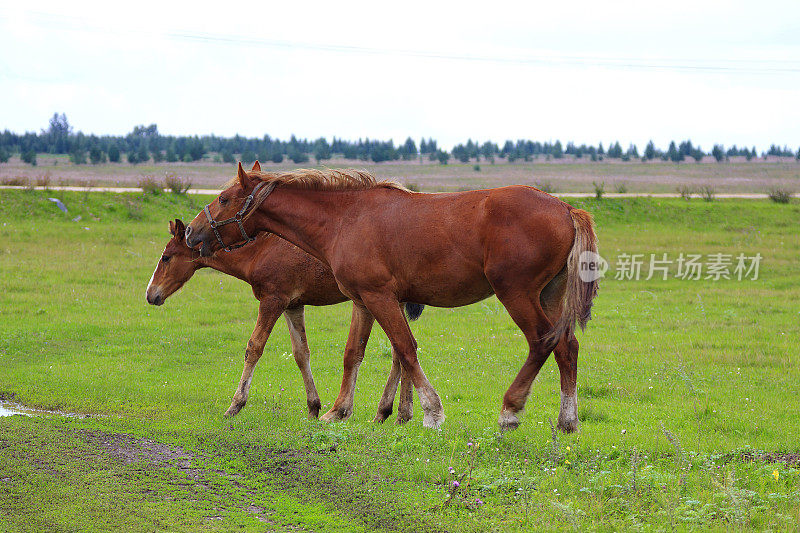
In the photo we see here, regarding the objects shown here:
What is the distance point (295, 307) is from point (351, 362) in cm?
123

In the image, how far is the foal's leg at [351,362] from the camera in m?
9.12

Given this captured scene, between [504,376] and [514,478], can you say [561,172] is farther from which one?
[514,478]

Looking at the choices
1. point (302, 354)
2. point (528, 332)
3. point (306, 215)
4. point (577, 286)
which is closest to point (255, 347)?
point (302, 354)

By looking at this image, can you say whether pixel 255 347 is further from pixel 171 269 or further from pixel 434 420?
pixel 434 420

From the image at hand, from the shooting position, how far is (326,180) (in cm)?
884

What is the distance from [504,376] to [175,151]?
302 feet

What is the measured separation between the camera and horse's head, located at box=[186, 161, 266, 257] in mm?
8828

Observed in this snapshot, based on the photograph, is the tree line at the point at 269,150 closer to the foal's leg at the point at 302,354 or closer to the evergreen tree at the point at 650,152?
the evergreen tree at the point at 650,152

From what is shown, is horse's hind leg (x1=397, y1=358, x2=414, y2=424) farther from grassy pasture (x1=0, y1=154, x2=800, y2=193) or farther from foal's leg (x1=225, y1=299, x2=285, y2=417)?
grassy pasture (x1=0, y1=154, x2=800, y2=193)

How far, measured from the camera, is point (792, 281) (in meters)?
21.7

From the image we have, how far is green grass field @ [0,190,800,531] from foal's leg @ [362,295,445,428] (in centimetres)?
25

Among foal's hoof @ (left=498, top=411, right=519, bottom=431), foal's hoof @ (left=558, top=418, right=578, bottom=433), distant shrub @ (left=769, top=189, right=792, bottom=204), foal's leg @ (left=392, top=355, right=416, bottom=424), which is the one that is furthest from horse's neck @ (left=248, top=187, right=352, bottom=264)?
distant shrub @ (left=769, top=189, right=792, bottom=204)

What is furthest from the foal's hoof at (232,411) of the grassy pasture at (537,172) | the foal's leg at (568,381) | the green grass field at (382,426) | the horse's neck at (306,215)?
the grassy pasture at (537,172)

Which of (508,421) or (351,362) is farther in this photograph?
(351,362)
